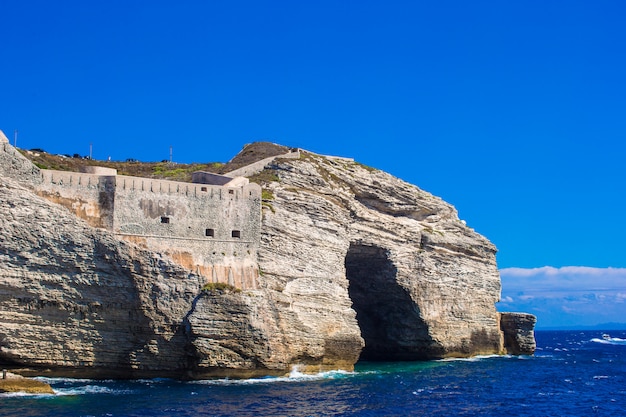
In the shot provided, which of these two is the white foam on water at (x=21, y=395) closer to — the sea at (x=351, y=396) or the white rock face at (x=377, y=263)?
the sea at (x=351, y=396)

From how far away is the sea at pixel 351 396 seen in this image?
33.8 m

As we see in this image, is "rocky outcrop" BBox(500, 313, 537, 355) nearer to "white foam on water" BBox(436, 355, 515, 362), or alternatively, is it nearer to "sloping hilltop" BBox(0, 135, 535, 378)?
"white foam on water" BBox(436, 355, 515, 362)

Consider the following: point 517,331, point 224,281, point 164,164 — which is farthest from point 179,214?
point 517,331

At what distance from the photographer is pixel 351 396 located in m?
39.2

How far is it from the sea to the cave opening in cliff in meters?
6.09

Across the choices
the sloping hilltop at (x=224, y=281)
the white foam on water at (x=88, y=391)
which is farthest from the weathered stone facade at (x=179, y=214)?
the white foam on water at (x=88, y=391)

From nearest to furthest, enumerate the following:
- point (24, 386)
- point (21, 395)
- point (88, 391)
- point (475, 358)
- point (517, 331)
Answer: point (21, 395) < point (24, 386) < point (88, 391) < point (475, 358) < point (517, 331)

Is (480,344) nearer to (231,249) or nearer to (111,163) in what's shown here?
(231,249)

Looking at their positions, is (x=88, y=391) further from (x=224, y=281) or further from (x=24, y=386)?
(x=224, y=281)

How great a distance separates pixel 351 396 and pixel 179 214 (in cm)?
1331

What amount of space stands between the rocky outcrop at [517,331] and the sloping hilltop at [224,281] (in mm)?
8608

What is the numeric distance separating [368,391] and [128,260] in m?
13.6

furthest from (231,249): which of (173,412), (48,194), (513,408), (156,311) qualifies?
(513,408)

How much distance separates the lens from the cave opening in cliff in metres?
58.1
